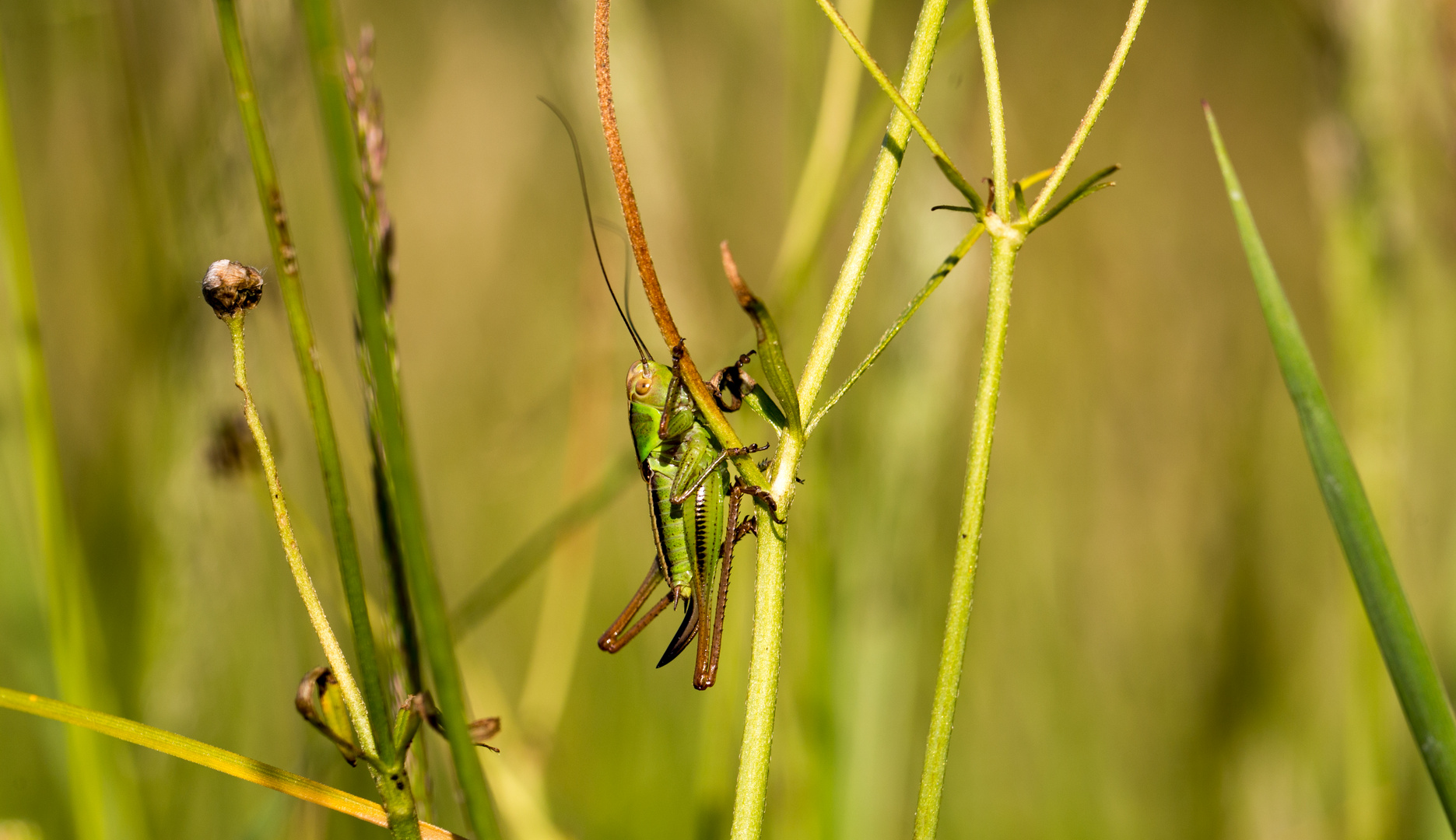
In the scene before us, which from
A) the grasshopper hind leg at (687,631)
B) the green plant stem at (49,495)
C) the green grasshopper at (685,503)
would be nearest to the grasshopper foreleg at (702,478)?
the green grasshopper at (685,503)

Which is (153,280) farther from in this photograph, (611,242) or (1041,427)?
(1041,427)

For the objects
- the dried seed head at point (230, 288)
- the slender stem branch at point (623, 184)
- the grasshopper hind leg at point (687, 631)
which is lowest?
the grasshopper hind leg at point (687, 631)

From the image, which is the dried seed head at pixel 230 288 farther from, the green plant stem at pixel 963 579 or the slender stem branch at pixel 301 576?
the green plant stem at pixel 963 579

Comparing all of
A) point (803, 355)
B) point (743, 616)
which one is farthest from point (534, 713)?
point (803, 355)

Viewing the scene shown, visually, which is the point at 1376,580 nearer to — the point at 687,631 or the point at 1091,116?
the point at 1091,116

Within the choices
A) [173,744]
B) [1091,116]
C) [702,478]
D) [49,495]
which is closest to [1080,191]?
[1091,116]

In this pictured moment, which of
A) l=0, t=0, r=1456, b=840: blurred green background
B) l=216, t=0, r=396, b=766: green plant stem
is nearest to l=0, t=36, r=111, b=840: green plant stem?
l=0, t=0, r=1456, b=840: blurred green background

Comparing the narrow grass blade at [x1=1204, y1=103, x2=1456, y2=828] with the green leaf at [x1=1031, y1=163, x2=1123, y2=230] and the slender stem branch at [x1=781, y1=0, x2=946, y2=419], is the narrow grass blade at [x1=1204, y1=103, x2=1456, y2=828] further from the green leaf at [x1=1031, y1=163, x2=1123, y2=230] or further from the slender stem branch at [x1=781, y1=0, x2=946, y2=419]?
the slender stem branch at [x1=781, y1=0, x2=946, y2=419]
